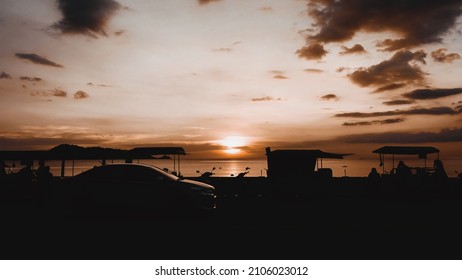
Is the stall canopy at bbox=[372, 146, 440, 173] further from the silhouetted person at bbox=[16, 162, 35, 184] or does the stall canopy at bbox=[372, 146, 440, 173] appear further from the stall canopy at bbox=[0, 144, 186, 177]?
the silhouetted person at bbox=[16, 162, 35, 184]

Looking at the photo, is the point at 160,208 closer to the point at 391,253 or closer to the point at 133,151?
the point at 391,253

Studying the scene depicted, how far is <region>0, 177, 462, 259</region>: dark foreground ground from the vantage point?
6770 mm

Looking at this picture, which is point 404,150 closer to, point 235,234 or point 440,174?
point 440,174

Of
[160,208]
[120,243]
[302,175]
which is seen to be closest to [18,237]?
[120,243]

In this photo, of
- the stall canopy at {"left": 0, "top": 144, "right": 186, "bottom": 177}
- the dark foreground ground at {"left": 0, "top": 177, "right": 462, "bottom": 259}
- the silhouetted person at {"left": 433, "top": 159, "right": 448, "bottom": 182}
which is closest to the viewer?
the dark foreground ground at {"left": 0, "top": 177, "right": 462, "bottom": 259}

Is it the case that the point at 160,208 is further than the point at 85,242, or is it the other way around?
the point at 160,208

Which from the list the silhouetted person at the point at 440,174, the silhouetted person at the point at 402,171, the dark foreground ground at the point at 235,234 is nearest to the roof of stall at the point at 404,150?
the silhouetted person at the point at 440,174

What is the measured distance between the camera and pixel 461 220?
1068cm

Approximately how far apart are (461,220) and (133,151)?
21.9 meters

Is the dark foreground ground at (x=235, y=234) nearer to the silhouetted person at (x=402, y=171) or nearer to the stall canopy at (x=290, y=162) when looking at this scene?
the silhouetted person at (x=402, y=171)

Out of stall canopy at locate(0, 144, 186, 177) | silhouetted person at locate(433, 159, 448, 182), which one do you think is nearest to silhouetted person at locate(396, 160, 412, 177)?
silhouetted person at locate(433, 159, 448, 182)

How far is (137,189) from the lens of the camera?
11.5 m

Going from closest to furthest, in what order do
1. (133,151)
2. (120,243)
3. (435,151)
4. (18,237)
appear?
(120,243) < (18,237) < (435,151) < (133,151)

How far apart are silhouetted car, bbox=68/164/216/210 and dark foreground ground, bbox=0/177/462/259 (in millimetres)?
342
